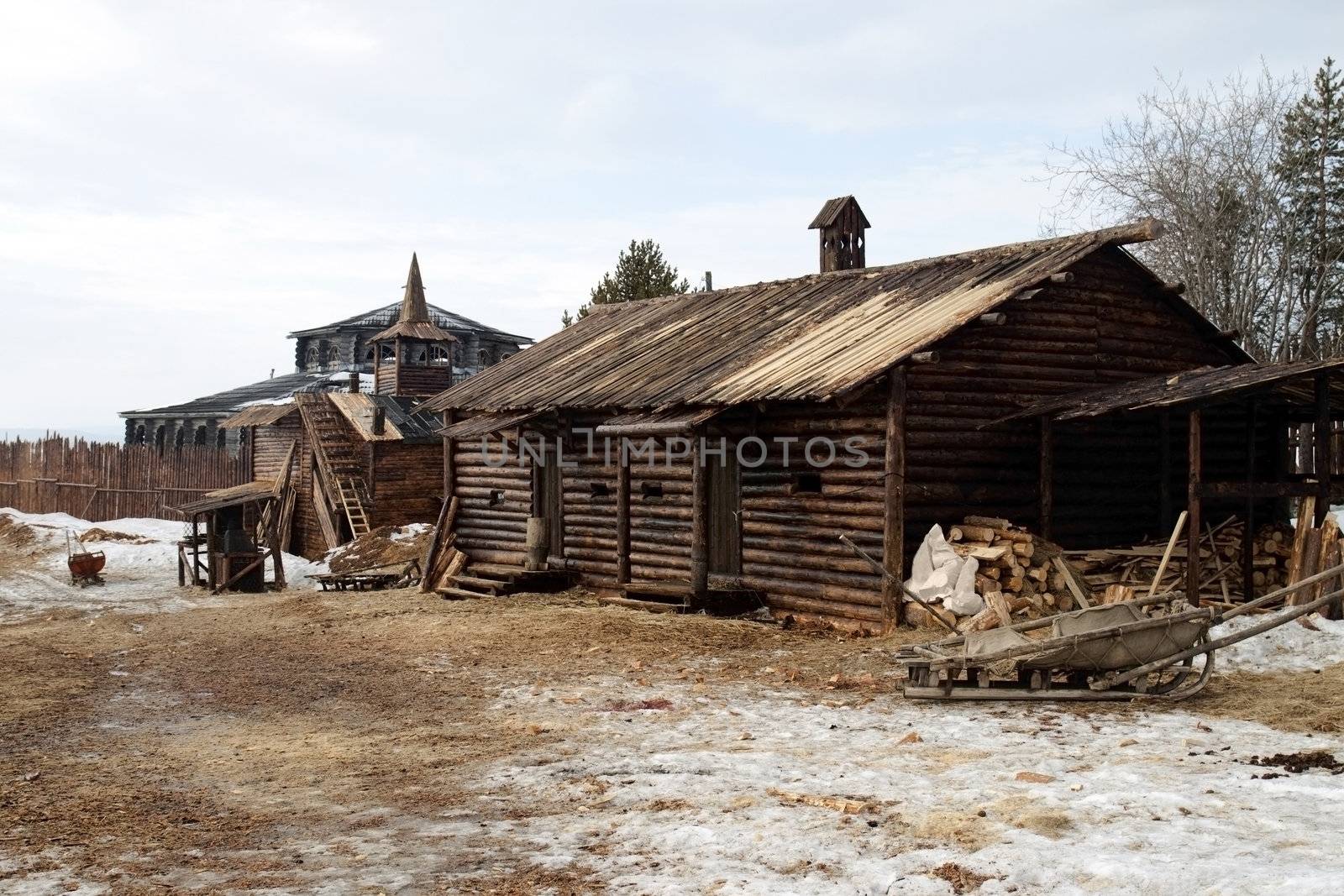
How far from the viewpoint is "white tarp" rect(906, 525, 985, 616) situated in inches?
567

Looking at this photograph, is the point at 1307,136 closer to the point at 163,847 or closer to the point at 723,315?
the point at 723,315

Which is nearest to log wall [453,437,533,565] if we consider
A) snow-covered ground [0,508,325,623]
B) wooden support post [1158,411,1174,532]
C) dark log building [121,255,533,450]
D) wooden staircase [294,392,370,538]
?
snow-covered ground [0,508,325,623]

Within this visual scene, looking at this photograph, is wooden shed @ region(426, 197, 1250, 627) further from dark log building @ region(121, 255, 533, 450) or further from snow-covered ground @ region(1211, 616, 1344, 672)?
dark log building @ region(121, 255, 533, 450)

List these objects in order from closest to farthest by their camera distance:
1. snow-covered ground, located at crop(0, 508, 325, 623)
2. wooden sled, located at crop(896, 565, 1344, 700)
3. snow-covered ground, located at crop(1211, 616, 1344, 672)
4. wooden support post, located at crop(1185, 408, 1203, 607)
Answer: wooden sled, located at crop(896, 565, 1344, 700) → snow-covered ground, located at crop(1211, 616, 1344, 672) → wooden support post, located at crop(1185, 408, 1203, 607) → snow-covered ground, located at crop(0, 508, 325, 623)

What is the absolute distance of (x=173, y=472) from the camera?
121 feet

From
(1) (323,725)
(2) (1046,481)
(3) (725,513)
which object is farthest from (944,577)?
(1) (323,725)

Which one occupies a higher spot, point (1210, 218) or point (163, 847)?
point (1210, 218)

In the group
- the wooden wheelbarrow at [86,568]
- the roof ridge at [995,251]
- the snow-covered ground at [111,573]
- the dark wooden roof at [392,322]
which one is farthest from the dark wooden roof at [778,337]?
the dark wooden roof at [392,322]

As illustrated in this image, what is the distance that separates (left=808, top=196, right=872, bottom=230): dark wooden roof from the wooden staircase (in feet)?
42.1

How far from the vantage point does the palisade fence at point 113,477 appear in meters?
36.4

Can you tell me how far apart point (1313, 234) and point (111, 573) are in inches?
1282

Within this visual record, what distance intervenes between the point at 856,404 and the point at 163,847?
10.8 meters

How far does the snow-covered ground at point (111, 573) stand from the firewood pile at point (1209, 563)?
1532 cm

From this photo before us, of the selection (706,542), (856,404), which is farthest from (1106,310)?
(706,542)
